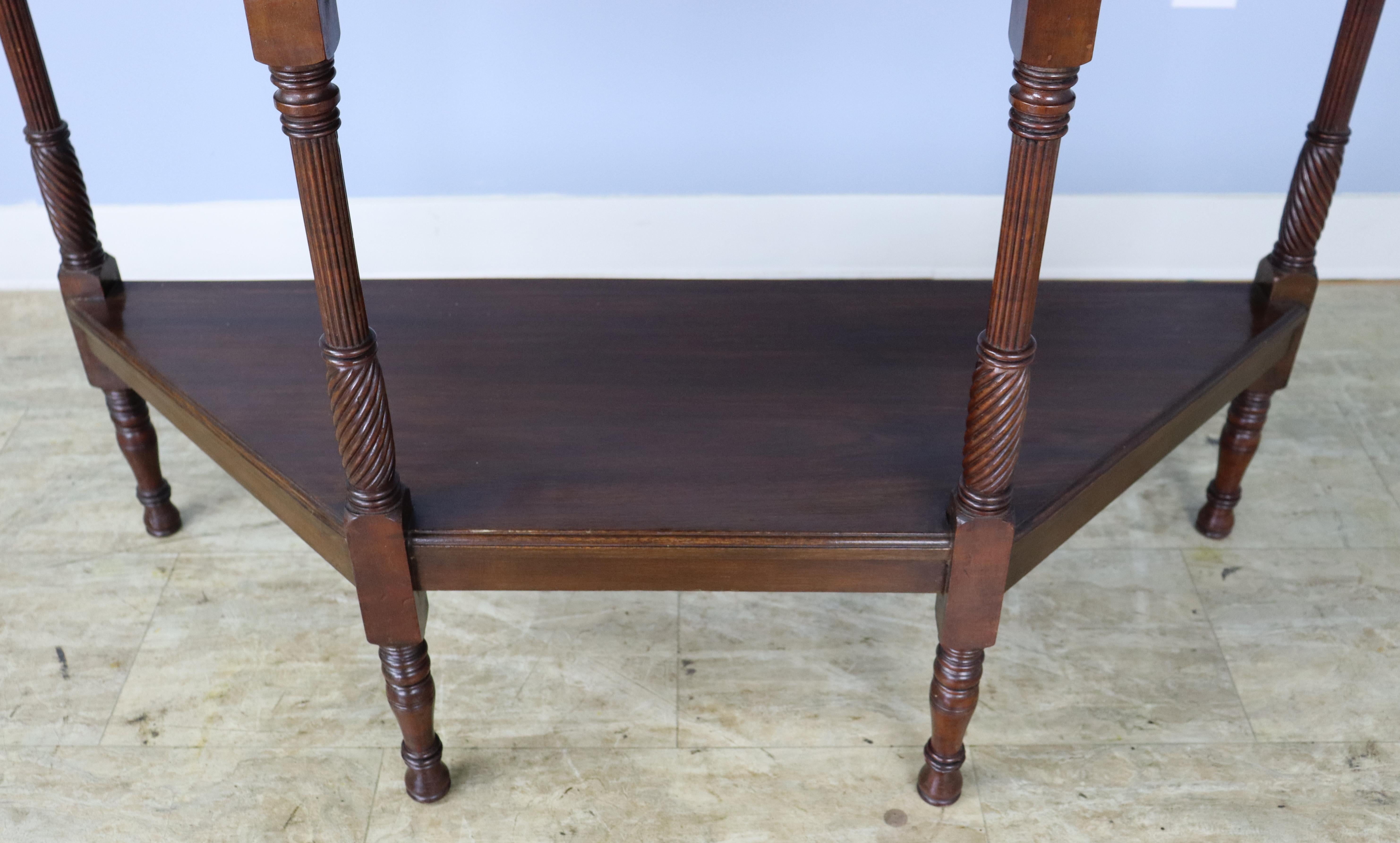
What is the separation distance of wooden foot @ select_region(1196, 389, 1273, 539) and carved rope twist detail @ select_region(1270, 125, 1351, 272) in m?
0.23

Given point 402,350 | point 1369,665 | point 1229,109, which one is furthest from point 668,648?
point 1229,109

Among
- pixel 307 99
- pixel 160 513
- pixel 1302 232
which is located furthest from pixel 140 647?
pixel 1302 232

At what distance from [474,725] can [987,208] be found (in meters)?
1.80

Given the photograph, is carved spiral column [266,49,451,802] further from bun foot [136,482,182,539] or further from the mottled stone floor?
bun foot [136,482,182,539]

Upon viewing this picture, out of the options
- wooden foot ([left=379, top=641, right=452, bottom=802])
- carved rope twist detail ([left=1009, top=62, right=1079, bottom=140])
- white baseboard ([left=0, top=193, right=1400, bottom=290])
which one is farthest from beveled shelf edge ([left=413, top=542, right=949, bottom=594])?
white baseboard ([left=0, top=193, right=1400, bottom=290])

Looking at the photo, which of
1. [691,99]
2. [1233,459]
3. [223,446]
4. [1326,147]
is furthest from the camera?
[691,99]

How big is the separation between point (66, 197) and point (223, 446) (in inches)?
20.7

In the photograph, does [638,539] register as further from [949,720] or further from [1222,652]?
[1222,652]

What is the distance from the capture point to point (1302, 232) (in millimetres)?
1865

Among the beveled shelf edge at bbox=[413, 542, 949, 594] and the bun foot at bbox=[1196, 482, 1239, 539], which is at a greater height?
the beveled shelf edge at bbox=[413, 542, 949, 594]

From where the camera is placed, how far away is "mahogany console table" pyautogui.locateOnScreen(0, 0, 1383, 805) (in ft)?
4.12

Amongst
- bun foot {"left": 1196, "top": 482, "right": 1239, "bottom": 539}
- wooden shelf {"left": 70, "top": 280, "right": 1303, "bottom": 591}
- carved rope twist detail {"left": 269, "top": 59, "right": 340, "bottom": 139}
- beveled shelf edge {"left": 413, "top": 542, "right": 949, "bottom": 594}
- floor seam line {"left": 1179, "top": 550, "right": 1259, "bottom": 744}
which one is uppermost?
carved rope twist detail {"left": 269, "top": 59, "right": 340, "bottom": 139}

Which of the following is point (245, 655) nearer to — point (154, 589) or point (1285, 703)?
point (154, 589)

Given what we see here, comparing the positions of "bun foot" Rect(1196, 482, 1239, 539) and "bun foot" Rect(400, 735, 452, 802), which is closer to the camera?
"bun foot" Rect(400, 735, 452, 802)
